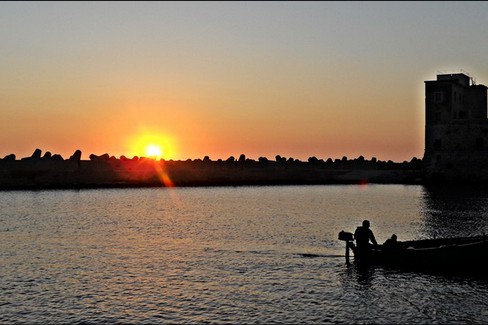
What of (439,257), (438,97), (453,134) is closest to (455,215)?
(439,257)

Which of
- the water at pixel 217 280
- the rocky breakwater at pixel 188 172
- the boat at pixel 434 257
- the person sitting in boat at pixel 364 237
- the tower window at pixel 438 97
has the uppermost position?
the tower window at pixel 438 97

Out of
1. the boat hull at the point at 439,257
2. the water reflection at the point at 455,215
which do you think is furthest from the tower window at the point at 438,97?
the boat hull at the point at 439,257

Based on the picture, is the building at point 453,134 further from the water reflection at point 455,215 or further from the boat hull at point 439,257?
the boat hull at point 439,257

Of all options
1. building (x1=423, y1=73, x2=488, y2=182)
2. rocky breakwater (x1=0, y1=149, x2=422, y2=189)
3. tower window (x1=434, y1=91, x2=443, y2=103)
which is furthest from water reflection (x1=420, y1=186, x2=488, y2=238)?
rocky breakwater (x1=0, y1=149, x2=422, y2=189)

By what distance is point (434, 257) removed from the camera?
88.1 ft

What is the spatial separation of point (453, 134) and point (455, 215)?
48.0 m

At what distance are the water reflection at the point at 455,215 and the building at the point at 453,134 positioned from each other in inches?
608

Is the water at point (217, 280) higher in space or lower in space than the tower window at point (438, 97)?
lower

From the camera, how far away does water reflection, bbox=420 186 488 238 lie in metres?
44.1

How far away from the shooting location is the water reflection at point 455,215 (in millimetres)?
44094

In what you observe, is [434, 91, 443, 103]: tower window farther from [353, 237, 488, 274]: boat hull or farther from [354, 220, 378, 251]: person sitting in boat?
[354, 220, 378, 251]: person sitting in boat

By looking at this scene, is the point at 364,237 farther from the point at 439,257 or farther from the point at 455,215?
the point at 455,215

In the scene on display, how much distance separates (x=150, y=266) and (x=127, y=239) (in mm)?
12648

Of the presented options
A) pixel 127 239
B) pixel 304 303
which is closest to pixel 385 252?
pixel 304 303
